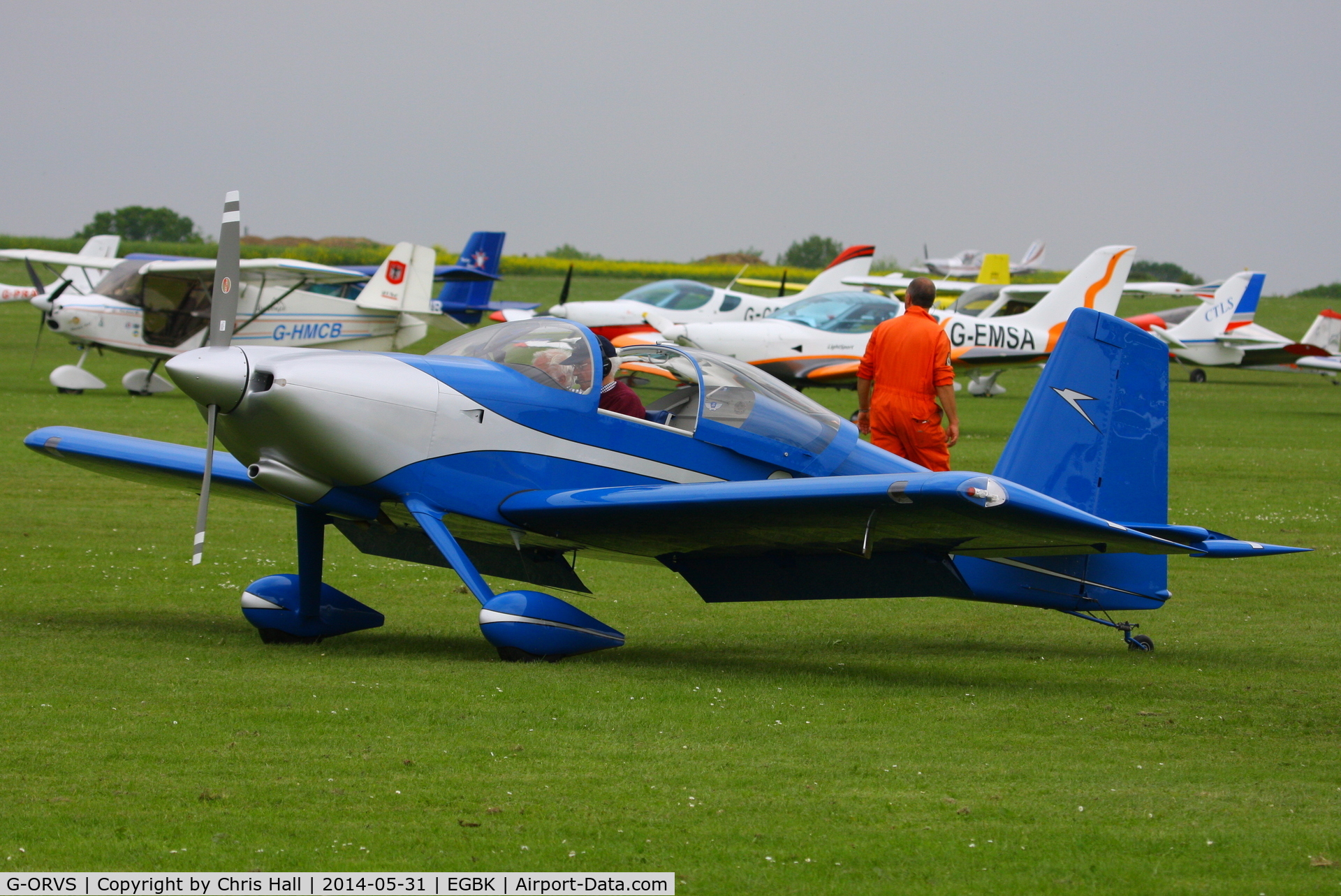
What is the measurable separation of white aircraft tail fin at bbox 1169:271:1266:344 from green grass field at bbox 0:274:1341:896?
30400mm

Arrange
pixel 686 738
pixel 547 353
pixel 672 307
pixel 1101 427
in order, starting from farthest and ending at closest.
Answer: pixel 672 307
pixel 1101 427
pixel 547 353
pixel 686 738

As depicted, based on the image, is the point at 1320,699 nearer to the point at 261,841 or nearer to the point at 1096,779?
the point at 1096,779

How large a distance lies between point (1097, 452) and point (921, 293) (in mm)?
1924

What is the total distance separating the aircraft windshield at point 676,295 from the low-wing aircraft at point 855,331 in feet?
4.78

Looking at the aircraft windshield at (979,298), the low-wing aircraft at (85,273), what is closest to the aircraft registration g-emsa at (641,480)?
the low-wing aircraft at (85,273)

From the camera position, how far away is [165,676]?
22.1ft

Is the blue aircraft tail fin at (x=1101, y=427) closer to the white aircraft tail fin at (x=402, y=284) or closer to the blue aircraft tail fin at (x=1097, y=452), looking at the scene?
the blue aircraft tail fin at (x=1097, y=452)

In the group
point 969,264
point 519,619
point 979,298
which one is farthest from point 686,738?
point 969,264

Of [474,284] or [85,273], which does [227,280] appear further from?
[474,284]

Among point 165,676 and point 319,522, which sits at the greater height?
point 319,522

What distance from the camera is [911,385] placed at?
9.41 m

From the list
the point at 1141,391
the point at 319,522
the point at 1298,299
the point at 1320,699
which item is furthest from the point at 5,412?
the point at 1298,299

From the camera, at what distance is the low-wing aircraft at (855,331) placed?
23859 mm

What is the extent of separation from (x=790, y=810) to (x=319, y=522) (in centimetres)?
409
